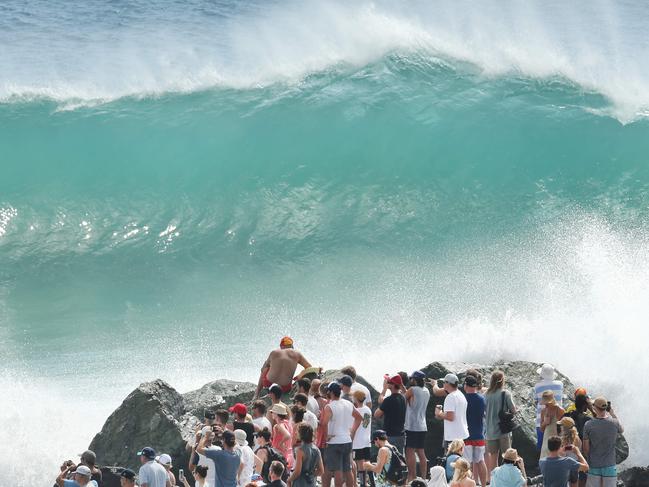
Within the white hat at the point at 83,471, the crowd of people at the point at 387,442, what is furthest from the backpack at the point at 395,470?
the white hat at the point at 83,471

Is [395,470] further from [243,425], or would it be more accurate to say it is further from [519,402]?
[519,402]

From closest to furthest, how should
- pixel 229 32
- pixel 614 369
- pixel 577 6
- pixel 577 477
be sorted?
pixel 577 477
pixel 614 369
pixel 229 32
pixel 577 6

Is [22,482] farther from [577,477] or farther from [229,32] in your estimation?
[229,32]

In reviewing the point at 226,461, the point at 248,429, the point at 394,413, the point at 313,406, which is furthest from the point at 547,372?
the point at 226,461

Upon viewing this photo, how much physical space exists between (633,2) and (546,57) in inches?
289

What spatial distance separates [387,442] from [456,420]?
754 millimetres

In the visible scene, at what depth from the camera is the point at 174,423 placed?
12602mm

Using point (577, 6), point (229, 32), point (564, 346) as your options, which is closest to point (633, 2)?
point (577, 6)

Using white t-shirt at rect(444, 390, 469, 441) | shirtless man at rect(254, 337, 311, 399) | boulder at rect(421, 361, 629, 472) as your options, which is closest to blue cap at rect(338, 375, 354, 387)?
white t-shirt at rect(444, 390, 469, 441)

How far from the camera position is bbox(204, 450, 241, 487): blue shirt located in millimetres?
10312

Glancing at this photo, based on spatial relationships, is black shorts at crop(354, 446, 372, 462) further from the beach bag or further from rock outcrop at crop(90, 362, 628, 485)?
the beach bag

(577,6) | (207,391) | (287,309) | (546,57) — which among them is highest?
(577,6)

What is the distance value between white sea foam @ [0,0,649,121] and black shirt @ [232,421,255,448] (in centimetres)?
1404

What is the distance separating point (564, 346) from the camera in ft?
48.7
